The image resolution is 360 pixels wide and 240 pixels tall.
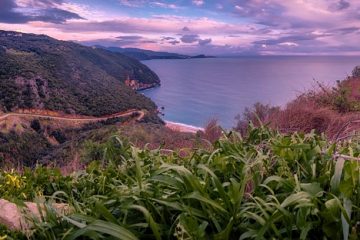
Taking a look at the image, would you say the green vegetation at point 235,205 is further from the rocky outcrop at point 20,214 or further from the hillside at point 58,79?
the hillside at point 58,79

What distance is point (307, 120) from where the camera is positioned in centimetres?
765

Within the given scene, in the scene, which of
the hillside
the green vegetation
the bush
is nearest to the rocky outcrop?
the green vegetation

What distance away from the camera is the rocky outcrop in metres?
1.56

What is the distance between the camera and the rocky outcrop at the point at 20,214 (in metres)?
1.56

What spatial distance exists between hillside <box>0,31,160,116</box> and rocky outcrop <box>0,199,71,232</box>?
35498mm

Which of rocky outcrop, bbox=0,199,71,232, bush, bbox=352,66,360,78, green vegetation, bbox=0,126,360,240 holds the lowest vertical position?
rocky outcrop, bbox=0,199,71,232

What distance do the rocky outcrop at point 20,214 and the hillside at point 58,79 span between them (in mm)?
35498

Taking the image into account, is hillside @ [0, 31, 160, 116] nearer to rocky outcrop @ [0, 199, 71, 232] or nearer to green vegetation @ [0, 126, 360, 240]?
rocky outcrop @ [0, 199, 71, 232]

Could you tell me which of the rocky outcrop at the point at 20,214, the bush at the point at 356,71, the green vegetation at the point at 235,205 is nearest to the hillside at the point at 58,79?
the bush at the point at 356,71

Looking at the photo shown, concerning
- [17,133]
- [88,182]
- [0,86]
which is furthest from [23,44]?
[88,182]

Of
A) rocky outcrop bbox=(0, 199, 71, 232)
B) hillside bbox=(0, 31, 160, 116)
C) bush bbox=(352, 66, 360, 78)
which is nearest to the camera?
rocky outcrop bbox=(0, 199, 71, 232)

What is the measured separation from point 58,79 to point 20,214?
41658mm

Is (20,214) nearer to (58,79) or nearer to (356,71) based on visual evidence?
(356,71)

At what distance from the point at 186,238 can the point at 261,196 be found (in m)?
0.39
